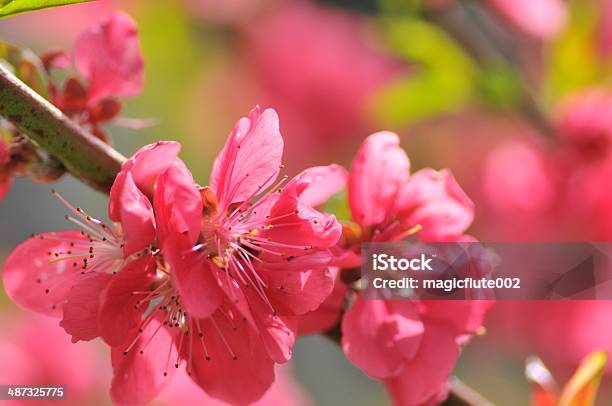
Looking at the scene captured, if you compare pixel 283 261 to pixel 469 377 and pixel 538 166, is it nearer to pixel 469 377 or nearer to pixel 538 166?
pixel 538 166

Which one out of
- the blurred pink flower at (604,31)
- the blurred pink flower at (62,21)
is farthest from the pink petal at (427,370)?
the blurred pink flower at (62,21)

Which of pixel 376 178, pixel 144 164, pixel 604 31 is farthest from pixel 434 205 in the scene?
pixel 604 31

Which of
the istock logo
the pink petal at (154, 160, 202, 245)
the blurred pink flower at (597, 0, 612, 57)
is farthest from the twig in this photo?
the pink petal at (154, 160, 202, 245)

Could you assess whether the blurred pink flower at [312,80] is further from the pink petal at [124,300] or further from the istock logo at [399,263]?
the pink petal at [124,300]

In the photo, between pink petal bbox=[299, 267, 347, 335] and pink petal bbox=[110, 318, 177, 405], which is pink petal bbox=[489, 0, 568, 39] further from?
pink petal bbox=[110, 318, 177, 405]

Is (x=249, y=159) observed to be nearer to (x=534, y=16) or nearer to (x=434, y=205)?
(x=434, y=205)

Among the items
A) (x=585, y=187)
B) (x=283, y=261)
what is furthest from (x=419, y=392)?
(x=585, y=187)
